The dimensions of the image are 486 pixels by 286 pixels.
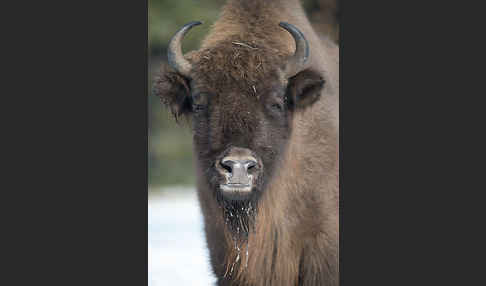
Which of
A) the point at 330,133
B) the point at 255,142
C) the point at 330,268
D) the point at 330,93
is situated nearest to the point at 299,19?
the point at 330,93

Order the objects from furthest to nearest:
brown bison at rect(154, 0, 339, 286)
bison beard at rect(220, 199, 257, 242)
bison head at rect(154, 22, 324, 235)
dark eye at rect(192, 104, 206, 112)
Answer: bison beard at rect(220, 199, 257, 242) < dark eye at rect(192, 104, 206, 112) < brown bison at rect(154, 0, 339, 286) < bison head at rect(154, 22, 324, 235)

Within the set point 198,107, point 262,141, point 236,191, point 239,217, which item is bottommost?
point 239,217

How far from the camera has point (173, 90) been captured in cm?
544

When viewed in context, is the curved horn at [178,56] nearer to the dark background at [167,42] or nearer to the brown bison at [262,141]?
the brown bison at [262,141]

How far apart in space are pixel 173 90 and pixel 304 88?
3.86 ft

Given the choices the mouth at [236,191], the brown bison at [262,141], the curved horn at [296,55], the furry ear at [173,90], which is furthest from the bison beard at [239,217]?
the curved horn at [296,55]

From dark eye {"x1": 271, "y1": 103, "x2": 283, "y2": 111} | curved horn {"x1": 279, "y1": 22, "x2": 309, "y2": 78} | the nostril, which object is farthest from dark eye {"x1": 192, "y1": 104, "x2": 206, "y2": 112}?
curved horn {"x1": 279, "y1": 22, "x2": 309, "y2": 78}

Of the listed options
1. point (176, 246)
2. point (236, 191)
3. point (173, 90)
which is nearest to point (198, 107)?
point (173, 90)

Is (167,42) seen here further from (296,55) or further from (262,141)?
(262,141)

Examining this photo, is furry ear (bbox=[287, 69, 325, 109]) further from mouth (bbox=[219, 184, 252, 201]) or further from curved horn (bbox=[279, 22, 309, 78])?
mouth (bbox=[219, 184, 252, 201])

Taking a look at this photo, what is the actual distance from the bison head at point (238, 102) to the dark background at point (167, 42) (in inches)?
88.3

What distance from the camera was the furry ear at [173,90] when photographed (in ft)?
17.7

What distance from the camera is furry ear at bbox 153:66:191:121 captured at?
5.40m

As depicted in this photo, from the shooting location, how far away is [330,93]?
626 centimetres
